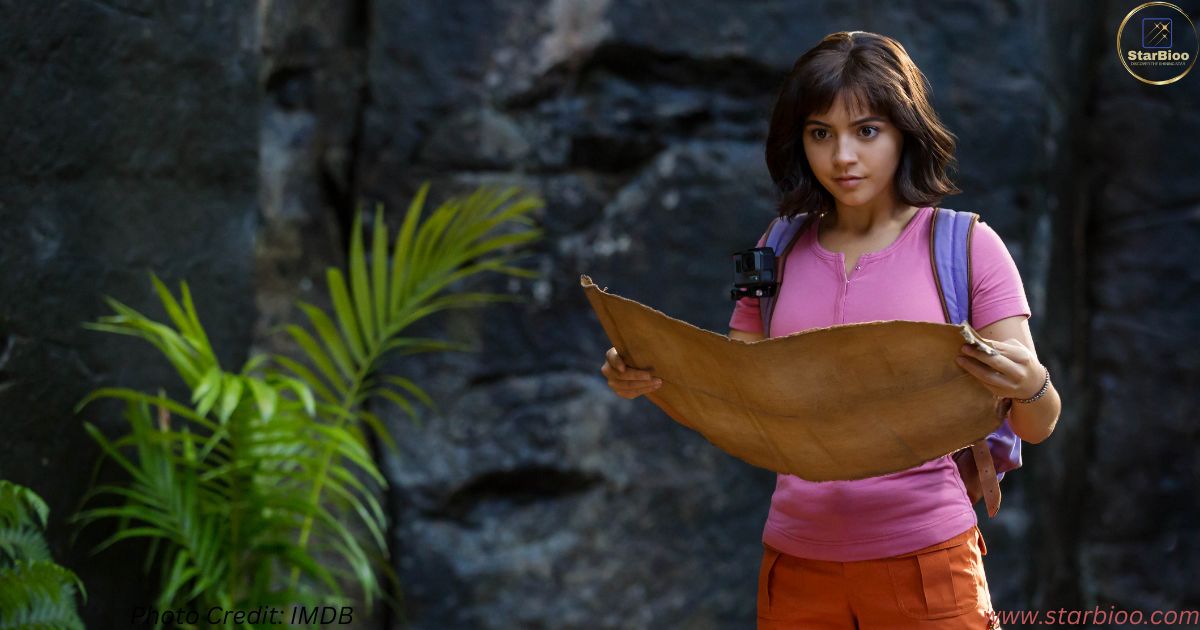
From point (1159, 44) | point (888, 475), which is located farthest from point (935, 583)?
point (1159, 44)

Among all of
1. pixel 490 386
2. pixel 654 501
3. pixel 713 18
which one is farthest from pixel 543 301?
pixel 713 18

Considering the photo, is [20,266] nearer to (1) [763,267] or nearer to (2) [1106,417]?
(1) [763,267]

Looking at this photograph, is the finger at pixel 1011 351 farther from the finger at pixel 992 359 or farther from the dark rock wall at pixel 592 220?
the dark rock wall at pixel 592 220

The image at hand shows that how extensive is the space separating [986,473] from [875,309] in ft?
0.92

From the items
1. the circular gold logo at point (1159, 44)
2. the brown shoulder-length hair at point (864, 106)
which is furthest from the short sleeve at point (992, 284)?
the circular gold logo at point (1159, 44)

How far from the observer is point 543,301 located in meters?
3.37

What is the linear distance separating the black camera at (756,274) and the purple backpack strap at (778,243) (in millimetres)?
14

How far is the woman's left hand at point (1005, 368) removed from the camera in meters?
1.39

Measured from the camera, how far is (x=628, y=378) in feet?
5.42

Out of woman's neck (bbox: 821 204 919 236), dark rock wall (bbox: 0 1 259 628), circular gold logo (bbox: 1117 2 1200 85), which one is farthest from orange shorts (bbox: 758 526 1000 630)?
circular gold logo (bbox: 1117 2 1200 85)

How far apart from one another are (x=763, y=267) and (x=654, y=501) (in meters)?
1.78

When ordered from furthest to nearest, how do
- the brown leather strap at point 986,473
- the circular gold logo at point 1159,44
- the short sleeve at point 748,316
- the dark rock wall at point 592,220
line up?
the circular gold logo at point 1159,44, the dark rock wall at point 592,220, the short sleeve at point 748,316, the brown leather strap at point 986,473

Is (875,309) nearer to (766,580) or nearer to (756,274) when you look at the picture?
(756,274)

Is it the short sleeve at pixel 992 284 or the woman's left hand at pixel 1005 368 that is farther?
the short sleeve at pixel 992 284
